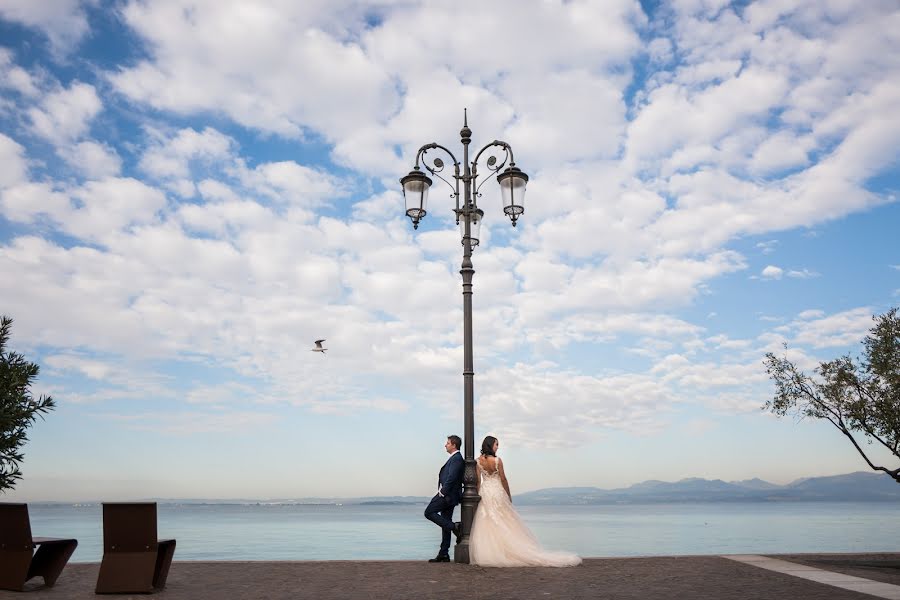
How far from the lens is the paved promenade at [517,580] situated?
8602 millimetres

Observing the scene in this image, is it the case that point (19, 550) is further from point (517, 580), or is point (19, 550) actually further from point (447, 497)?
point (517, 580)

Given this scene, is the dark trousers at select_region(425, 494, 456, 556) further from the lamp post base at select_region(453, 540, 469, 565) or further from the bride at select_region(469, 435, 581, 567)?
the bride at select_region(469, 435, 581, 567)

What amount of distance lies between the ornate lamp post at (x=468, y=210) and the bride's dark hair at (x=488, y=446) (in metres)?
0.49

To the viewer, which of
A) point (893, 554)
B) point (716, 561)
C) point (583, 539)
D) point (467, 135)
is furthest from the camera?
point (583, 539)

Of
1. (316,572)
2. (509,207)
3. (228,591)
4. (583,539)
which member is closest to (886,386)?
(509,207)

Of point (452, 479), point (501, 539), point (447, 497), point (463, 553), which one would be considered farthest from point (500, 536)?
point (452, 479)

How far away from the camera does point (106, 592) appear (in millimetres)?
8805

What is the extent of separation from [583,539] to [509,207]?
52.2 m

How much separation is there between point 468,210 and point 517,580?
21.8 ft

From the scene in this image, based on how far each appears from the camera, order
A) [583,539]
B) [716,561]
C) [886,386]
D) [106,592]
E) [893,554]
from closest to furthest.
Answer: [106,592] < [716,561] < [893,554] < [886,386] < [583,539]

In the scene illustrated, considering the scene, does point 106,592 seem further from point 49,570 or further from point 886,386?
point 886,386

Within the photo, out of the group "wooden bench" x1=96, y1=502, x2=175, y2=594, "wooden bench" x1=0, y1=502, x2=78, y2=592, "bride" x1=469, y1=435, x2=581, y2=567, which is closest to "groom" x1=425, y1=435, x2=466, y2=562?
"bride" x1=469, y1=435, x2=581, y2=567

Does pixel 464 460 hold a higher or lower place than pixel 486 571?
higher

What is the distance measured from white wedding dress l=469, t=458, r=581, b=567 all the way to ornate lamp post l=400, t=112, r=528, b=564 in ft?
0.68
